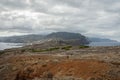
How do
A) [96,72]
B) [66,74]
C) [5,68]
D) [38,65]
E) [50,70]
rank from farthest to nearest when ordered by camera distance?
[5,68]
[38,65]
[50,70]
[66,74]
[96,72]

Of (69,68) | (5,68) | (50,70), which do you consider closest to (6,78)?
(5,68)

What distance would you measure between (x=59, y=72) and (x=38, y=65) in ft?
25.2

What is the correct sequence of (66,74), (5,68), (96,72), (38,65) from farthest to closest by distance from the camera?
(5,68)
(38,65)
(66,74)
(96,72)

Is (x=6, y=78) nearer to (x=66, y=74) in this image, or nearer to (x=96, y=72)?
(x=66, y=74)

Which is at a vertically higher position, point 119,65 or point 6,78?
point 119,65

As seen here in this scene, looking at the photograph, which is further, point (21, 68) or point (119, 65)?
point (21, 68)

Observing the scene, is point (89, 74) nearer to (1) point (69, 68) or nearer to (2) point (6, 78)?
(1) point (69, 68)

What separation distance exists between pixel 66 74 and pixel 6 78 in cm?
1595

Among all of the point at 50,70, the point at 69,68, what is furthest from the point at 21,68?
the point at 69,68

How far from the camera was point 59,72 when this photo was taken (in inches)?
1735

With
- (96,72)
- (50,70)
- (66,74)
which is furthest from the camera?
(50,70)

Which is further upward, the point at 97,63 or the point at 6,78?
the point at 97,63

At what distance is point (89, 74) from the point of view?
39469mm

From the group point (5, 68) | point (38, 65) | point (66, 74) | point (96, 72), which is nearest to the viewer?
point (96, 72)
